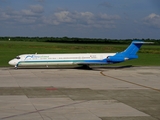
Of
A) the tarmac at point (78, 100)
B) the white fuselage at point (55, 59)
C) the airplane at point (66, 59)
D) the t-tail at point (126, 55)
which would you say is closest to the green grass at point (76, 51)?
the t-tail at point (126, 55)

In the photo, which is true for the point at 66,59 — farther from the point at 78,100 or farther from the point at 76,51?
the point at 76,51

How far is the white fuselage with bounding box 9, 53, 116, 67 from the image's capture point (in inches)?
1892

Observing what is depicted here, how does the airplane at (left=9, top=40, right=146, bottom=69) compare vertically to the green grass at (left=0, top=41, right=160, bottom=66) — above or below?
above

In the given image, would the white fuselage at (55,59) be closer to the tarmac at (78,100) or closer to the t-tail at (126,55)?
the t-tail at (126,55)

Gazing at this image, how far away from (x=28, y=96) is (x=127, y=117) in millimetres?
9169

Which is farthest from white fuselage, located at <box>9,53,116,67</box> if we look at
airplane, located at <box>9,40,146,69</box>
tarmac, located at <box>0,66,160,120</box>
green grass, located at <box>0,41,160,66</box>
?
tarmac, located at <box>0,66,160,120</box>

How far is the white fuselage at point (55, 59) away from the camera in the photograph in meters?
48.1

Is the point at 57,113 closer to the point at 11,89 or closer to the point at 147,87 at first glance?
the point at 11,89

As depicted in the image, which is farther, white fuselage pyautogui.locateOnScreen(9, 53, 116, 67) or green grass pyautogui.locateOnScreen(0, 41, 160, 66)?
green grass pyautogui.locateOnScreen(0, 41, 160, 66)

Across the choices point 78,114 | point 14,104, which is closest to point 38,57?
point 14,104

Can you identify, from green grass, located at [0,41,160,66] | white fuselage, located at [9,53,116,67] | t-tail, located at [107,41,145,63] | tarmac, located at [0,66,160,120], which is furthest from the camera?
green grass, located at [0,41,160,66]

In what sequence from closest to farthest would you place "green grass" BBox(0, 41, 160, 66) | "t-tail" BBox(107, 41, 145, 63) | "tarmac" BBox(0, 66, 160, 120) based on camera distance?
1. "tarmac" BBox(0, 66, 160, 120)
2. "t-tail" BBox(107, 41, 145, 63)
3. "green grass" BBox(0, 41, 160, 66)

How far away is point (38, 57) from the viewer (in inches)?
1896

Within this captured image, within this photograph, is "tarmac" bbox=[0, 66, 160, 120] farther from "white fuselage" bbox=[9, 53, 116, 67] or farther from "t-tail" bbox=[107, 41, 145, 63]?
"t-tail" bbox=[107, 41, 145, 63]
